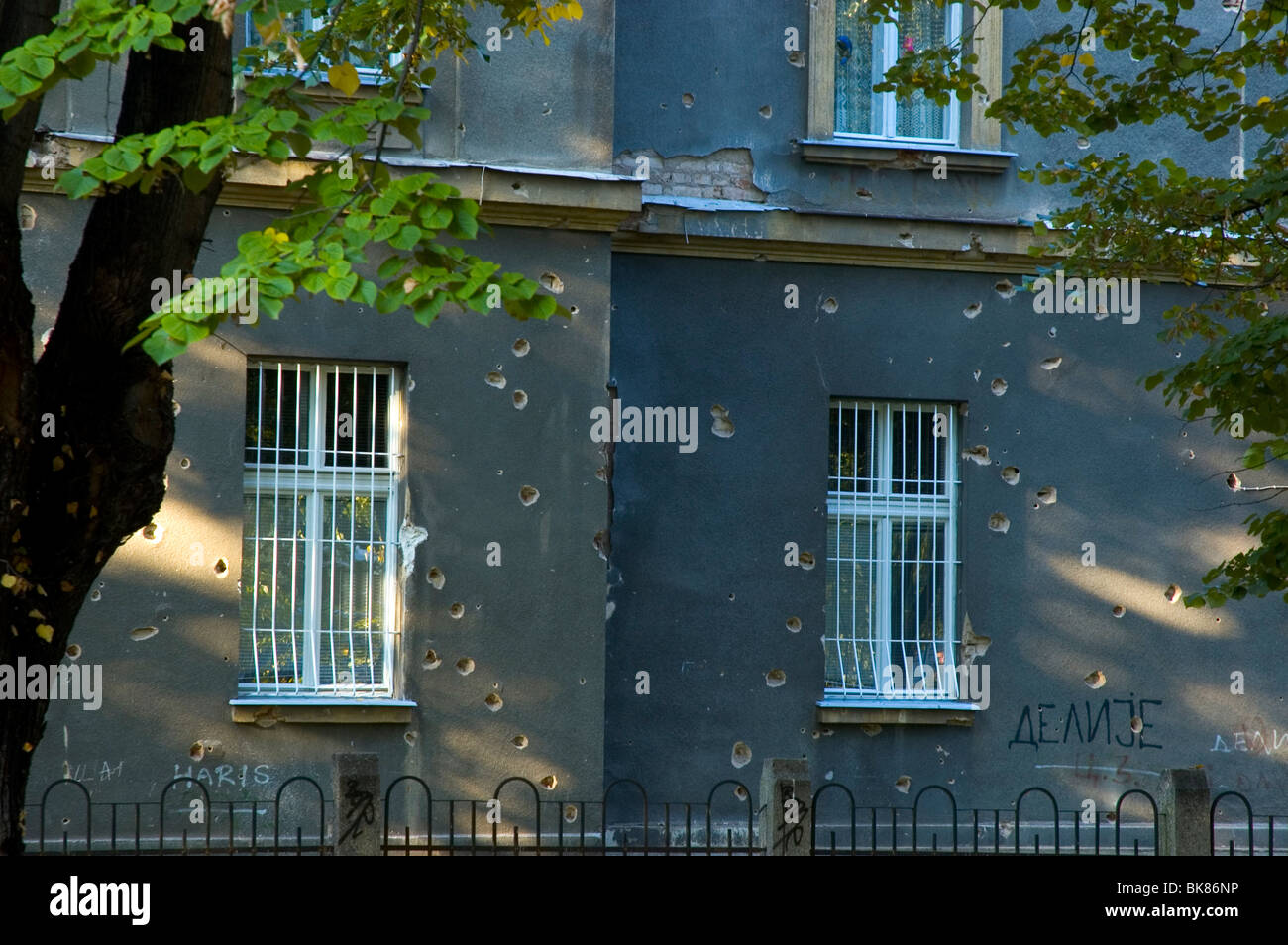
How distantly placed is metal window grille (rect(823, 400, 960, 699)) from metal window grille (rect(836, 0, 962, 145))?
6.36ft

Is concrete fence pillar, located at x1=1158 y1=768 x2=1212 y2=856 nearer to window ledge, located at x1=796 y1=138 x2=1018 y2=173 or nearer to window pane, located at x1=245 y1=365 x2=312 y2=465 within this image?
window ledge, located at x1=796 y1=138 x2=1018 y2=173

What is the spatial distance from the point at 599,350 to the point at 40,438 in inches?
195

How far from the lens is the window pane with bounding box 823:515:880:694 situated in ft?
33.9

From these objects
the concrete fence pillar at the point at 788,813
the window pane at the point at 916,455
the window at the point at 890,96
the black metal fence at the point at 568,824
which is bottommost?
the black metal fence at the point at 568,824

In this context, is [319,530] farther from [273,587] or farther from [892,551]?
[892,551]

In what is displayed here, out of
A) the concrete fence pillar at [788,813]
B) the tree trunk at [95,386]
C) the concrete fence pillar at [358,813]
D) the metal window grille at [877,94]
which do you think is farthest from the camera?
the metal window grille at [877,94]

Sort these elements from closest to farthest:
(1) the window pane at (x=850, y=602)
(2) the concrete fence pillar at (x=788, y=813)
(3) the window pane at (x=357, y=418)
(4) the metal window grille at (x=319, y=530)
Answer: (2) the concrete fence pillar at (x=788, y=813) → (4) the metal window grille at (x=319, y=530) → (3) the window pane at (x=357, y=418) → (1) the window pane at (x=850, y=602)

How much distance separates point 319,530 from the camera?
9.30 metres

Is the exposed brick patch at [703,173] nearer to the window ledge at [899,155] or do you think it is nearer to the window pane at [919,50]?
the window ledge at [899,155]

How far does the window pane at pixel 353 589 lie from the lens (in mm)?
9289

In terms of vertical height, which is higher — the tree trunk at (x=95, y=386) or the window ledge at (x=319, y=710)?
the tree trunk at (x=95, y=386)

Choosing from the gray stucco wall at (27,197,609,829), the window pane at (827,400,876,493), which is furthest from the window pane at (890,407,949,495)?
the gray stucco wall at (27,197,609,829)

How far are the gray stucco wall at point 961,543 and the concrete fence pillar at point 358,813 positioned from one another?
11.6 feet

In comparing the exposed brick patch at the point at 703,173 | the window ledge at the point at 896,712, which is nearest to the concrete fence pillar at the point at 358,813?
the window ledge at the point at 896,712
